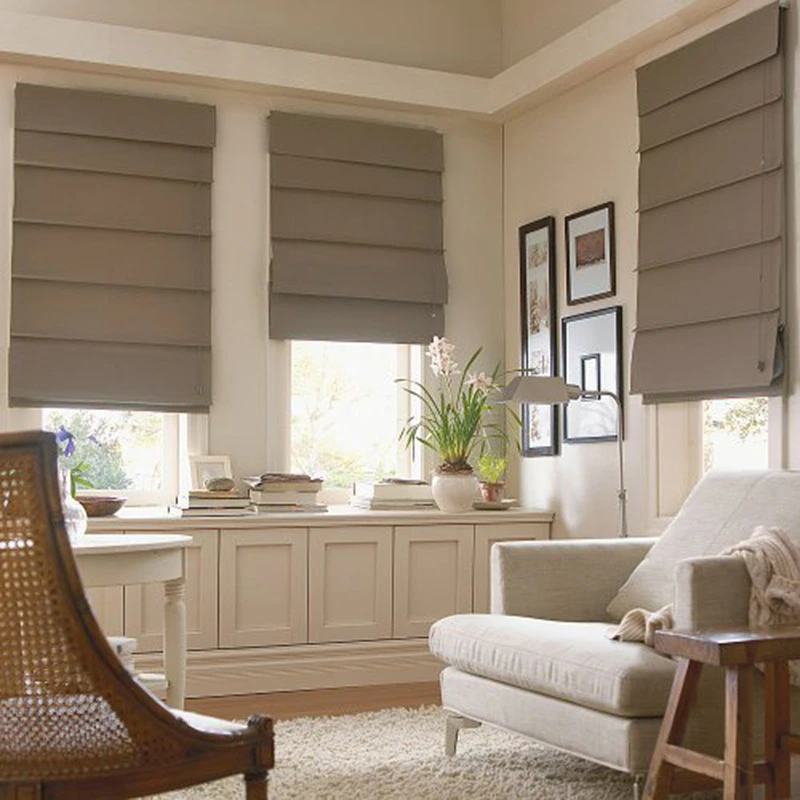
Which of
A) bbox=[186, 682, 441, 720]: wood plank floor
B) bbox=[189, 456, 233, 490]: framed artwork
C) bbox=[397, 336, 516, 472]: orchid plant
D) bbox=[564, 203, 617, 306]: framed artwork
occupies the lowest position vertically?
bbox=[186, 682, 441, 720]: wood plank floor

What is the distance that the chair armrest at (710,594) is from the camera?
10.5ft

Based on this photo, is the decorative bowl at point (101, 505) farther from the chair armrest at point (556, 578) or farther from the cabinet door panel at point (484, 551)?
the chair armrest at point (556, 578)

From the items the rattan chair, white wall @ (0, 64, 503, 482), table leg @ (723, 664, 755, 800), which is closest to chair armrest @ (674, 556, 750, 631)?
table leg @ (723, 664, 755, 800)

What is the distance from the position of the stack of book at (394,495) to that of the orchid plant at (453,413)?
15 cm

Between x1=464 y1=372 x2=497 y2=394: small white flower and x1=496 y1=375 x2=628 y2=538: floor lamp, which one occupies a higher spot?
x1=464 y1=372 x2=497 y2=394: small white flower

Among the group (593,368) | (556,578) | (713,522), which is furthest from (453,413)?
(713,522)

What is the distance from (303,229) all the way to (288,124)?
0.45 m

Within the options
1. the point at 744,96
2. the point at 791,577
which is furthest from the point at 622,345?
the point at 791,577

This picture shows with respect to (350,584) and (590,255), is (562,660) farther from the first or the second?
(590,255)

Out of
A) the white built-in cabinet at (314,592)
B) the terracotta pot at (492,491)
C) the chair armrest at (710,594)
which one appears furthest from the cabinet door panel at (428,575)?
the chair armrest at (710,594)

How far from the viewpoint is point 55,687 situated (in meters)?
2.11

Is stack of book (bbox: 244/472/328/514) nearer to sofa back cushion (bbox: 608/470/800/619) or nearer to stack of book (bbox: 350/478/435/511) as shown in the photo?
stack of book (bbox: 350/478/435/511)

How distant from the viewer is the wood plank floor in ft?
15.6

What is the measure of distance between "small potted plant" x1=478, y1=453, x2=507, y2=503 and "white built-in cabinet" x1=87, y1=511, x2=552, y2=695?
163mm
